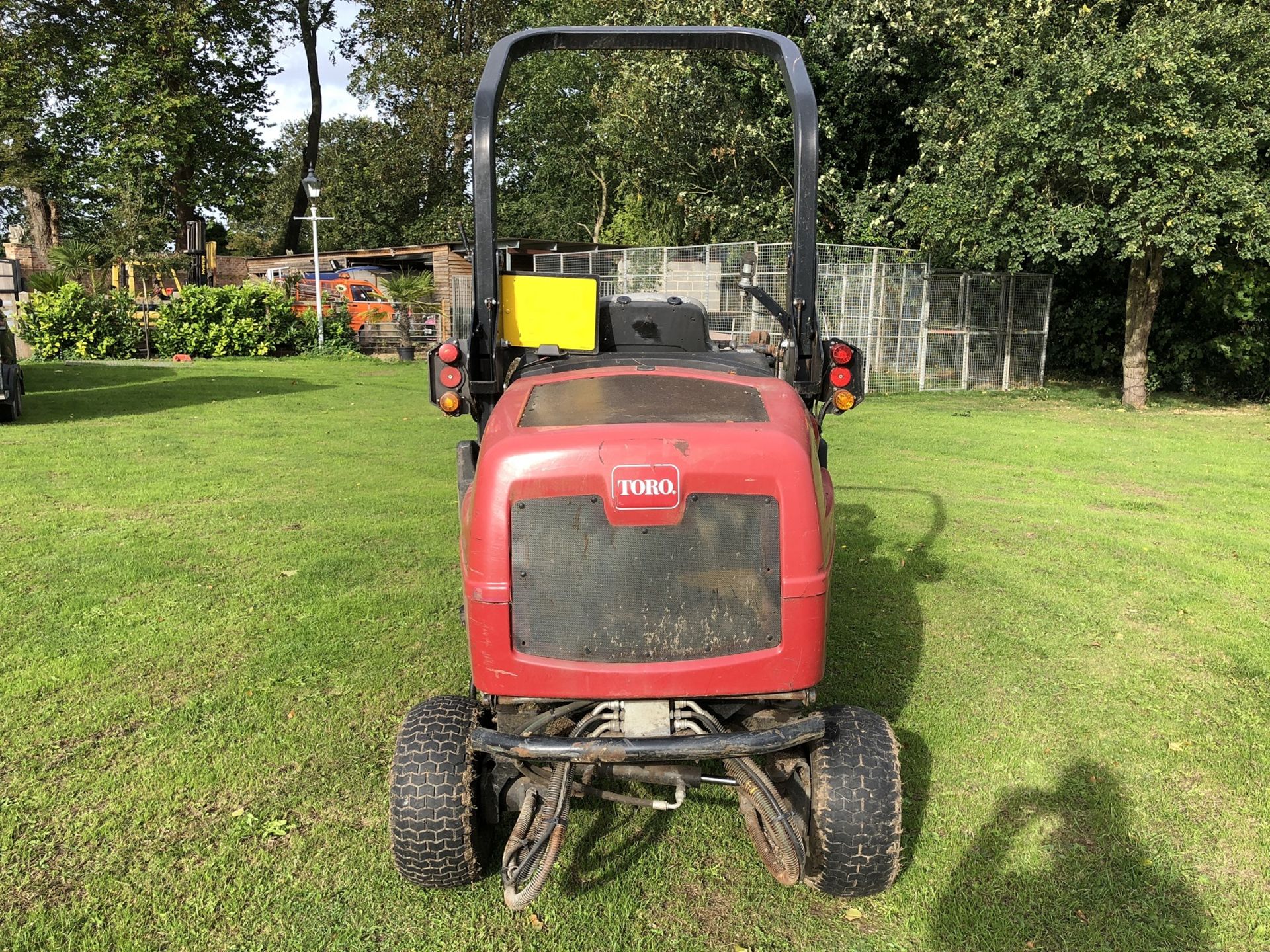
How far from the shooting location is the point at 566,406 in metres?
2.86

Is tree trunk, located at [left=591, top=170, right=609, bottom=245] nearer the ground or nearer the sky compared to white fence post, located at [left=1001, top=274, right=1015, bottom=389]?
nearer the sky

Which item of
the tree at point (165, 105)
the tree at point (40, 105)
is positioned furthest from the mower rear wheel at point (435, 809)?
the tree at point (40, 105)

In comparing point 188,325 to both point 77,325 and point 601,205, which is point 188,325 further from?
point 601,205

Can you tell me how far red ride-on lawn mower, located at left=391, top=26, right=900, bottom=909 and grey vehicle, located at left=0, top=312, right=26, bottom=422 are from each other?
9.97 metres

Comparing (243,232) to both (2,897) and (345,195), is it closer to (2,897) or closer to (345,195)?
(345,195)

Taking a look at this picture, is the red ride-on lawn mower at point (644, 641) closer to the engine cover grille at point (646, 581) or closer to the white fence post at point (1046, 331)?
the engine cover grille at point (646, 581)

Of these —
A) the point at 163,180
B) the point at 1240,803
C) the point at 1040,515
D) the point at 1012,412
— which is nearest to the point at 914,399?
the point at 1012,412

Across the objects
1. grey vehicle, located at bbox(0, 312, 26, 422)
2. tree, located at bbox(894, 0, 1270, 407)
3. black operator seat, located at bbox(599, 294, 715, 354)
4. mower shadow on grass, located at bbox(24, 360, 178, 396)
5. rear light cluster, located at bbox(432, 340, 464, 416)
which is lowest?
mower shadow on grass, located at bbox(24, 360, 178, 396)

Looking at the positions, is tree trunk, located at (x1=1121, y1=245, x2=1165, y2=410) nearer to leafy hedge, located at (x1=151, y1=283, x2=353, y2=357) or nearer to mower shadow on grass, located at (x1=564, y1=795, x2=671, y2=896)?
mower shadow on grass, located at (x1=564, y1=795, x2=671, y2=896)

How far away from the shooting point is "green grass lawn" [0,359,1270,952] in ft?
9.32

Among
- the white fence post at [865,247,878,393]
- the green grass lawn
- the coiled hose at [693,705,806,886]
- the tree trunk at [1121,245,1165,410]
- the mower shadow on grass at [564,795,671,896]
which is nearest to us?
the coiled hose at [693,705,806,886]

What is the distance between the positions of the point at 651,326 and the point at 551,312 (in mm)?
474

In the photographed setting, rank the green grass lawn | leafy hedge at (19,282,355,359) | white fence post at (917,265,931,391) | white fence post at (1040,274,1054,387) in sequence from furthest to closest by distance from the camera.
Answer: leafy hedge at (19,282,355,359), white fence post at (1040,274,1054,387), white fence post at (917,265,931,391), the green grass lawn

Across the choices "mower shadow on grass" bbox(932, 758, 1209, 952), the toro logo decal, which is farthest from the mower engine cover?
"mower shadow on grass" bbox(932, 758, 1209, 952)
